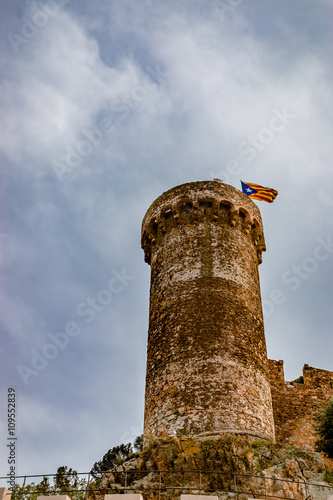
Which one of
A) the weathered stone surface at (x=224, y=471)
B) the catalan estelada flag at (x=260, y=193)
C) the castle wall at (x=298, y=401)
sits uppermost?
the catalan estelada flag at (x=260, y=193)

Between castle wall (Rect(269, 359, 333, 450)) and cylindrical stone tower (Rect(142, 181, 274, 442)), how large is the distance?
9.66 ft

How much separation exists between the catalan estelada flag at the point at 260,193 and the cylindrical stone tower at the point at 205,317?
8.78 feet

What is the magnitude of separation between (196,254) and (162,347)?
3312 millimetres

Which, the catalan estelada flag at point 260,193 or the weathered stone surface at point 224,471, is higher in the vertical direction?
the catalan estelada flag at point 260,193

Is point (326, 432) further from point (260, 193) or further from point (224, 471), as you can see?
point (260, 193)

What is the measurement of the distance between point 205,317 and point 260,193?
8.88 metres

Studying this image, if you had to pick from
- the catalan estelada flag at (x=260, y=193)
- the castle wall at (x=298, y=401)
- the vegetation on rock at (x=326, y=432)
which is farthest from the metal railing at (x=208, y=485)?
the catalan estelada flag at (x=260, y=193)

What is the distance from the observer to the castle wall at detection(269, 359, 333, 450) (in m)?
19.6

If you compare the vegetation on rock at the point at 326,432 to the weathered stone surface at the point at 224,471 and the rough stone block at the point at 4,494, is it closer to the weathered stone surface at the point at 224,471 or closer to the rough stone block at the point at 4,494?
the weathered stone surface at the point at 224,471

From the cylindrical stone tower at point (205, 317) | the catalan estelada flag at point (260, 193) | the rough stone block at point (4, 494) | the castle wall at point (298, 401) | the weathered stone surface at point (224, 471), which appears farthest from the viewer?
the catalan estelada flag at point (260, 193)

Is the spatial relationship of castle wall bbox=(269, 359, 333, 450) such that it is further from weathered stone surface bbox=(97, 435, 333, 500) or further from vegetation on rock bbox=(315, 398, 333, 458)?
weathered stone surface bbox=(97, 435, 333, 500)

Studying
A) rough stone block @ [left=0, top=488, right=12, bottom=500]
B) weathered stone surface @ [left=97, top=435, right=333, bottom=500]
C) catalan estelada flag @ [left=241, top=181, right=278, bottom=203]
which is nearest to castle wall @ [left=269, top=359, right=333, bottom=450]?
weathered stone surface @ [left=97, top=435, right=333, bottom=500]

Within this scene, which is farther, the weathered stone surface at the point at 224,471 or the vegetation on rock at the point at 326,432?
the vegetation on rock at the point at 326,432

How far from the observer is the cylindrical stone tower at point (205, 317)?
52.3 ft
